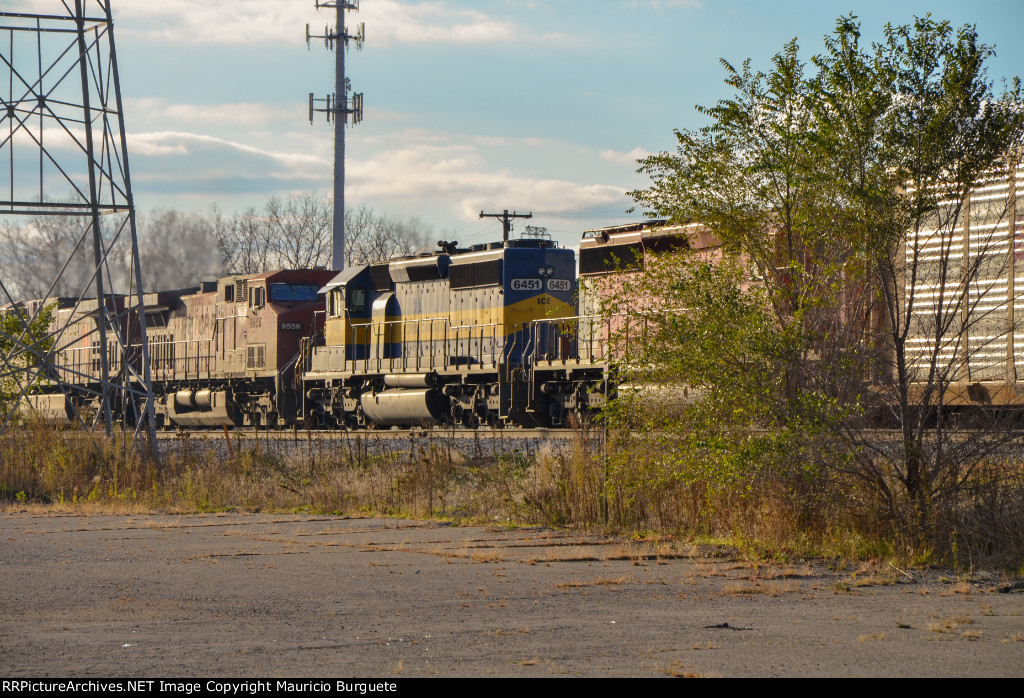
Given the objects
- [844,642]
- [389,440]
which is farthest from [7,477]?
[844,642]

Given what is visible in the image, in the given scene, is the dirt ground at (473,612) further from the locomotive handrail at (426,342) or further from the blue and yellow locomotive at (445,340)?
the locomotive handrail at (426,342)

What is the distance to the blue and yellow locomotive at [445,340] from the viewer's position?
78.8ft

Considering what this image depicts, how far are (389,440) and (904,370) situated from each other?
445 inches

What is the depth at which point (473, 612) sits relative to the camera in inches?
298

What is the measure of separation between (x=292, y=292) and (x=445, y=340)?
23.1 ft

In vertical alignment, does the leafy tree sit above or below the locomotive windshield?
below

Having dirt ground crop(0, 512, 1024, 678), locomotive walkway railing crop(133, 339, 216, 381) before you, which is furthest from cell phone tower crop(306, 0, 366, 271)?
dirt ground crop(0, 512, 1024, 678)

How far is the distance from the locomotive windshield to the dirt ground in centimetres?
1919

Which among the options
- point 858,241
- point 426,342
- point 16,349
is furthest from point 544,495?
point 426,342

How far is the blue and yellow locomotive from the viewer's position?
78.8ft

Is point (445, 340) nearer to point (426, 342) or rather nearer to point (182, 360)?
point (426, 342)

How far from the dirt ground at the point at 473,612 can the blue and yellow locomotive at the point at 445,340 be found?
38.1ft

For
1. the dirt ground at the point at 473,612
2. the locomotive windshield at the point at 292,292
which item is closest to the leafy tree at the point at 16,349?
the locomotive windshield at the point at 292,292

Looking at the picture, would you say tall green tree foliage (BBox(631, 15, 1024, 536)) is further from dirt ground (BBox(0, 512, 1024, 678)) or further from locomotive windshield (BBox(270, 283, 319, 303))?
locomotive windshield (BBox(270, 283, 319, 303))
